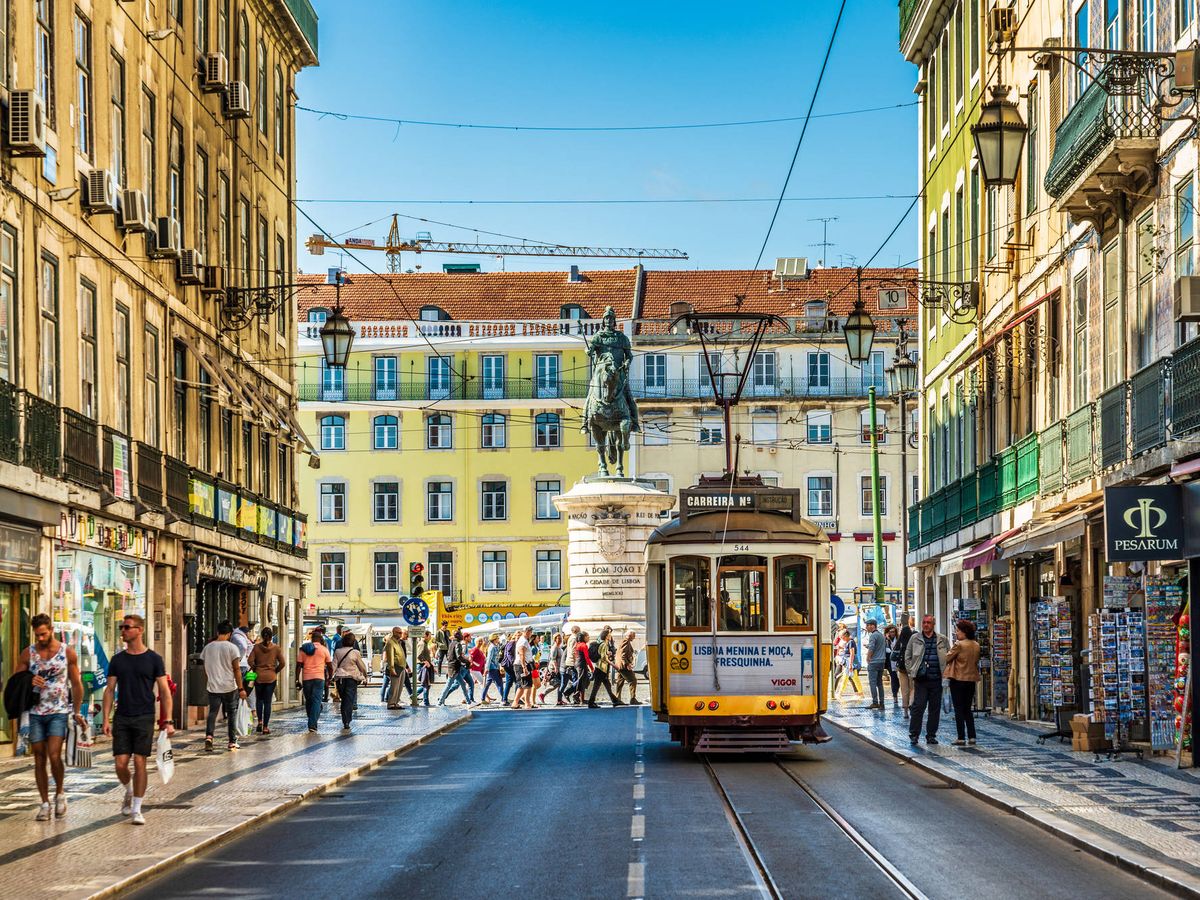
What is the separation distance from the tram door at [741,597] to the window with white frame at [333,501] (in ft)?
211

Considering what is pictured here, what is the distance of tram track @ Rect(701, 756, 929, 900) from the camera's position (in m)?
12.3

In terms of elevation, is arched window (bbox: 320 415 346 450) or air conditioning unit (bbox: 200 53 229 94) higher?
air conditioning unit (bbox: 200 53 229 94)

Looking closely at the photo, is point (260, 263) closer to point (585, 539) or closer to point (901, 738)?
point (585, 539)

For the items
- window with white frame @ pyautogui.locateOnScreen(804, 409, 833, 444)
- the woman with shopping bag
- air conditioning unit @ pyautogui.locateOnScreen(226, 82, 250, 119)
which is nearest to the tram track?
the woman with shopping bag

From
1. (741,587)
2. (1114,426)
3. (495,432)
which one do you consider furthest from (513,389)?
(741,587)

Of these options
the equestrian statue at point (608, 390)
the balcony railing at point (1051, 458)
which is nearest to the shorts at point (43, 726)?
the balcony railing at point (1051, 458)

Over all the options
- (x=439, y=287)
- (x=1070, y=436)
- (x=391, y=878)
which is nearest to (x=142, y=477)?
(x=1070, y=436)

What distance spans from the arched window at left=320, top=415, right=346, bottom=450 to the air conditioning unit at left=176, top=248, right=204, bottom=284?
53.4 meters

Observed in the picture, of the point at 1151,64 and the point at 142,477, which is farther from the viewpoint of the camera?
the point at 142,477

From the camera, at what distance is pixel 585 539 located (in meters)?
50.5

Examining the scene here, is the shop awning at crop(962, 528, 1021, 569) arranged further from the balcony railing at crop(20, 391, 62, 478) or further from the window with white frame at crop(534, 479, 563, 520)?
the window with white frame at crop(534, 479, 563, 520)

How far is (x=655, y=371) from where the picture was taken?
88.6 m

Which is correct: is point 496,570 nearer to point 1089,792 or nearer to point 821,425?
point 821,425

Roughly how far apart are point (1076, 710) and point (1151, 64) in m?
8.41
